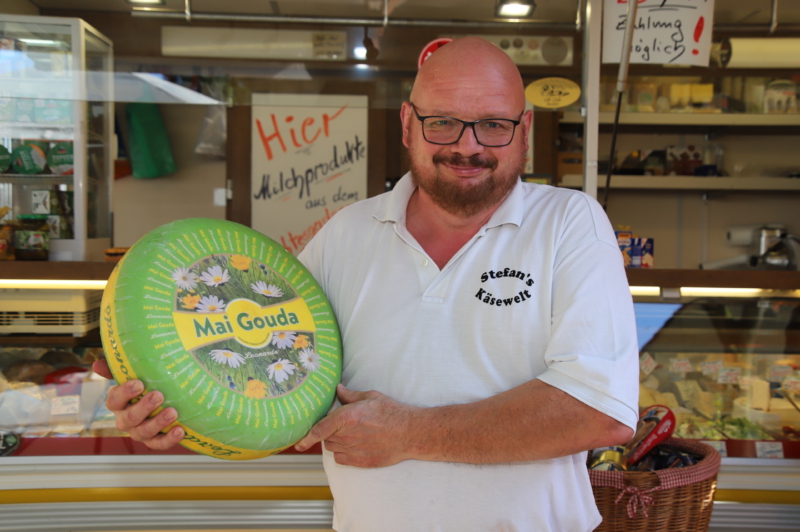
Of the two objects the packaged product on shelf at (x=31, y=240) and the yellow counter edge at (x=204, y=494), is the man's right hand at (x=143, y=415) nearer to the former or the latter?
the yellow counter edge at (x=204, y=494)

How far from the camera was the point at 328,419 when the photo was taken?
46.8 inches

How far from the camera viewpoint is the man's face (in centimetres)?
126

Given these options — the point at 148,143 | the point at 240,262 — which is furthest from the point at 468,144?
the point at 148,143

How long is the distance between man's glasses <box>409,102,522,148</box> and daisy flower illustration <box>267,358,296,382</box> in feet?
1.73

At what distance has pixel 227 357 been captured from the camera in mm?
1140

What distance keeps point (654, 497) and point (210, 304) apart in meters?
1.30

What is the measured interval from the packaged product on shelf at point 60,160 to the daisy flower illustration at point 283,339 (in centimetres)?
205

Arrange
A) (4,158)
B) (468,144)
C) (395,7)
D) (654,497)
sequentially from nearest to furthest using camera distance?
(468,144) < (654,497) < (4,158) < (395,7)

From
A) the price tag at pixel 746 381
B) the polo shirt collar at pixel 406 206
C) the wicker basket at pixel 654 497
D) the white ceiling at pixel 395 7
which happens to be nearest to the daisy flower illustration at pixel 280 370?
the polo shirt collar at pixel 406 206

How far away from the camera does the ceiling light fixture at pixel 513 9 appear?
10.7ft

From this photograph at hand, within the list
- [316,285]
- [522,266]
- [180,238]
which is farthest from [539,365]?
[180,238]

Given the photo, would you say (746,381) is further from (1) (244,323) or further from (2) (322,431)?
(1) (244,323)

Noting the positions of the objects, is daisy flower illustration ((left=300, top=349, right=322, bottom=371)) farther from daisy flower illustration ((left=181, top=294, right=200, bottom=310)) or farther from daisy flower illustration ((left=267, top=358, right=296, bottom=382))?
daisy flower illustration ((left=181, top=294, right=200, bottom=310))

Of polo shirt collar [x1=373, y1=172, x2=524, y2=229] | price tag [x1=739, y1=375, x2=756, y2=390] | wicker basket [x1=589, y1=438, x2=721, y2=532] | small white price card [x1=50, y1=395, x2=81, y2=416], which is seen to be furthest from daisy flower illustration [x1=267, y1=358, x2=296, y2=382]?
price tag [x1=739, y1=375, x2=756, y2=390]
